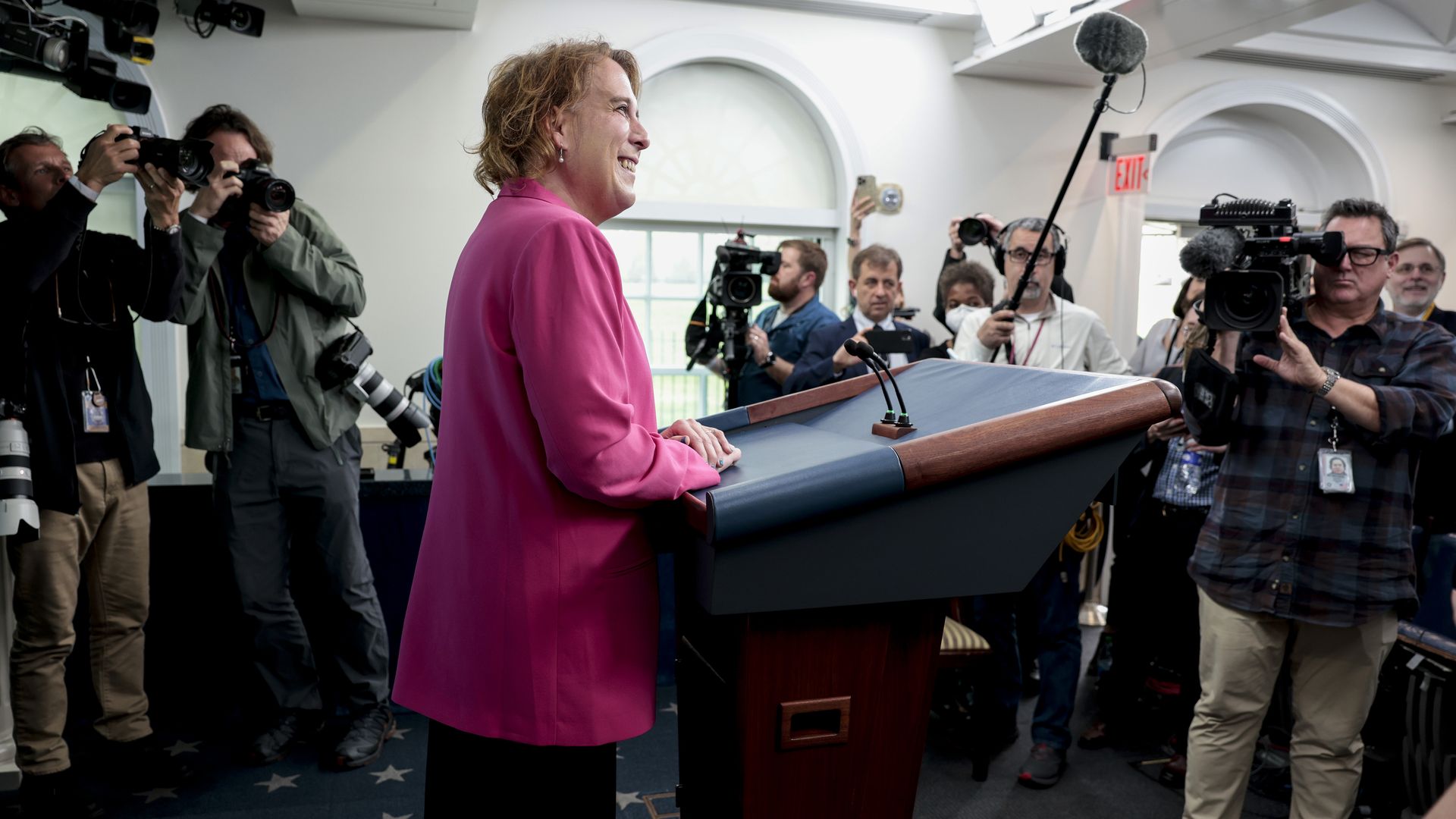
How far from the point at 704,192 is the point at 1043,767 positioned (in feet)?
11.2

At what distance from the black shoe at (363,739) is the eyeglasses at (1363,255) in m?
2.68

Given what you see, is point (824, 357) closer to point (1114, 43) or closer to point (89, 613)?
point (1114, 43)

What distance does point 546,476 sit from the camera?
44.0 inches

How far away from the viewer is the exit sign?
17.6 ft

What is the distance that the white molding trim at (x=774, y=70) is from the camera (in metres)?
4.86

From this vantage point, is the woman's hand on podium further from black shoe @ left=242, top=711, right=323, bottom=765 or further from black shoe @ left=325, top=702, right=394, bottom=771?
black shoe @ left=242, top=711, right=323, bottom=765

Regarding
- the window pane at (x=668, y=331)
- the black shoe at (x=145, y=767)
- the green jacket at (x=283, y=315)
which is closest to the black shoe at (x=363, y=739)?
the black shoe at (x=145, y=767)

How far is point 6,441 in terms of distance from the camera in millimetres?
2246

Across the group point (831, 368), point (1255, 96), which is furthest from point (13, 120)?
point (1255, 96)

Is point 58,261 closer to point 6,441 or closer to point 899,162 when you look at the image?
point 6,441

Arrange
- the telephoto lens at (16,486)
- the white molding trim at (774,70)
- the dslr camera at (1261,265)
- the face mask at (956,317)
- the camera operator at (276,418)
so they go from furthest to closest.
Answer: the white molding trim at (774,70)
the face mask at (956,317)
the camera operator at (276,418)
the telephoto lens at (16,486)
the dslr camera at (1261,265)

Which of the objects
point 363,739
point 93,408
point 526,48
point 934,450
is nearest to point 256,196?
point 93,408

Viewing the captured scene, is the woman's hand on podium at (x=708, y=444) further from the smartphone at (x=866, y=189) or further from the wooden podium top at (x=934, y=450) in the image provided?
the smartphone at (x=866, y=189)

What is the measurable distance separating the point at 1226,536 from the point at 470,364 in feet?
5.63
